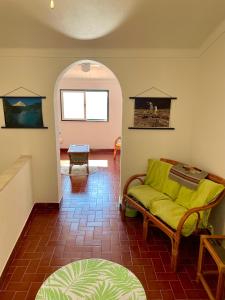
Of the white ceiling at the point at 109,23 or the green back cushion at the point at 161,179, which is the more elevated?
the white ceiling at the point at 109,23

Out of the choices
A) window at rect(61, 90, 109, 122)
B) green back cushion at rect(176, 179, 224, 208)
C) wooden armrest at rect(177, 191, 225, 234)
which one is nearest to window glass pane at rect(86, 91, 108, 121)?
window at rect(61, 90, 109, 122)

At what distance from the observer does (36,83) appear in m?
3.31

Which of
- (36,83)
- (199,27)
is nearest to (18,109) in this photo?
(36,83)

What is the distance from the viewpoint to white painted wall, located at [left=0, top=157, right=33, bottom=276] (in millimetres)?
2348

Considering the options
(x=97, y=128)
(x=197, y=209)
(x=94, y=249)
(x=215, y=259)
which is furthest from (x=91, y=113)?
(x=215, y=259)

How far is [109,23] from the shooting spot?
2594 millimetres

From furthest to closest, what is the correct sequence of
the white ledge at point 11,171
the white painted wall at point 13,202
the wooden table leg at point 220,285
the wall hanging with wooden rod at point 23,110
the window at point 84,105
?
the window at point 84,105, the wall hanging with wooden rod at point 23,110, the white ledge at point 11,171, the white painted wall at point 13,202, the wooden table leg at point 220,285

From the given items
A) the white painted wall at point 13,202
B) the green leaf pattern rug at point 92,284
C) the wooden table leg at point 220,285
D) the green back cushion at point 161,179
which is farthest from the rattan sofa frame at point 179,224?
the white painted wall at point 13,202

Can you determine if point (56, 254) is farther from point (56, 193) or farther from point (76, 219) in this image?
point (56, 193)

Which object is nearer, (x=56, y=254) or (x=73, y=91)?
(x=56, y=254)

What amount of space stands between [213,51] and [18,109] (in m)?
2.76

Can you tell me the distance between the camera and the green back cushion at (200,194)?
2.46 meters

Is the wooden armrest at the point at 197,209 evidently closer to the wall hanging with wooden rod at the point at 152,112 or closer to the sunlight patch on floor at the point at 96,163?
the wall hanging with wooden rod at the point at 152,112

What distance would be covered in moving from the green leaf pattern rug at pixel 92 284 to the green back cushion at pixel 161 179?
1.46 m
